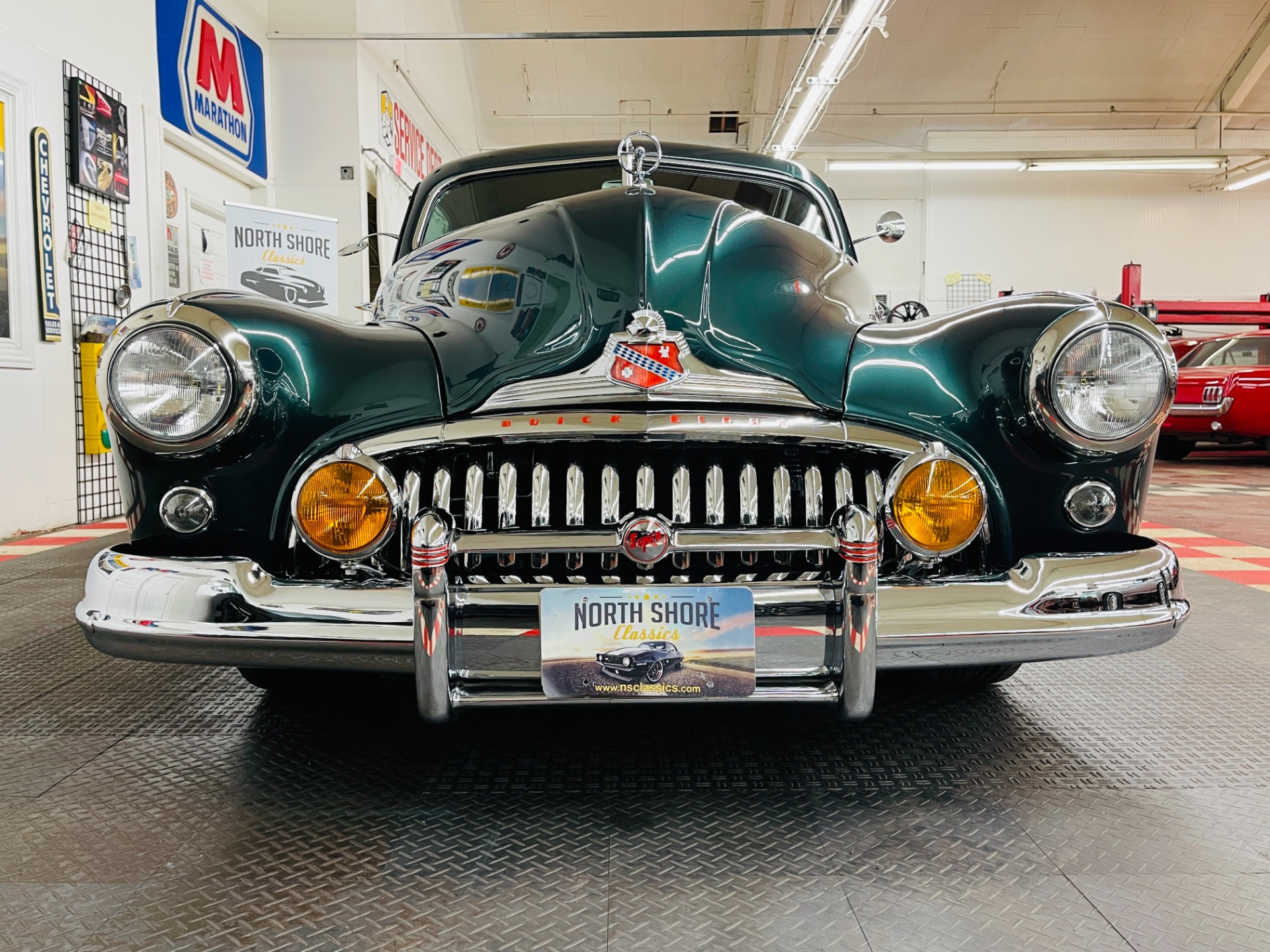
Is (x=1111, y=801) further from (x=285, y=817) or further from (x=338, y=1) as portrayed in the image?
(x=338, y=1)

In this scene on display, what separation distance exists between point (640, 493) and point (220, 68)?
7.13 m

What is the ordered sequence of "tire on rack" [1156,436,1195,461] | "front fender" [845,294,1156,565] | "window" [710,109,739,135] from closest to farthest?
"front fender" [845,294,1156,565], "tire on rack" [1156,436,1195,461], "window" [710,109,739,135]

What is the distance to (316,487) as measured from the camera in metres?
1.49

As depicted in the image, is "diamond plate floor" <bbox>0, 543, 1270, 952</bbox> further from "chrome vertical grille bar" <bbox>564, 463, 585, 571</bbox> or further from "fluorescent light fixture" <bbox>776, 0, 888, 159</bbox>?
"fluorescent light fixture" <bbox>776, 0, 888, 159</bbox>

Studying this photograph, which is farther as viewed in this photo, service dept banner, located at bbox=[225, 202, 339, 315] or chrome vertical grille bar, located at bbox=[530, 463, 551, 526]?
service dept banner, located at bbox=[225, 202, 339, 315]

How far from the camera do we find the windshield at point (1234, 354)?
27.7ft

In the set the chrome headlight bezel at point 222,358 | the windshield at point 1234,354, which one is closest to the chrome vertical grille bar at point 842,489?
the chrome headlight bezel at point 222,358

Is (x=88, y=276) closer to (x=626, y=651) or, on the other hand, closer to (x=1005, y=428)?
(x=626, y=651)

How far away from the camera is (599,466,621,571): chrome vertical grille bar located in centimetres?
147

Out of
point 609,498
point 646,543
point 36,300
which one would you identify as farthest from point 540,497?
point 36,300

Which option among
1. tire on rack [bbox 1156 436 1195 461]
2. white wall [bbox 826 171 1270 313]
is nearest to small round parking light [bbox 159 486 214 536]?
tire on rack [bbox 1156 436 1195 461]

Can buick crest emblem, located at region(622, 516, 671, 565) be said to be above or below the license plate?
above

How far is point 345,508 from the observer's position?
1.49m

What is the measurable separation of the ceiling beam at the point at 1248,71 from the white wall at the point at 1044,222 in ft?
5.42
